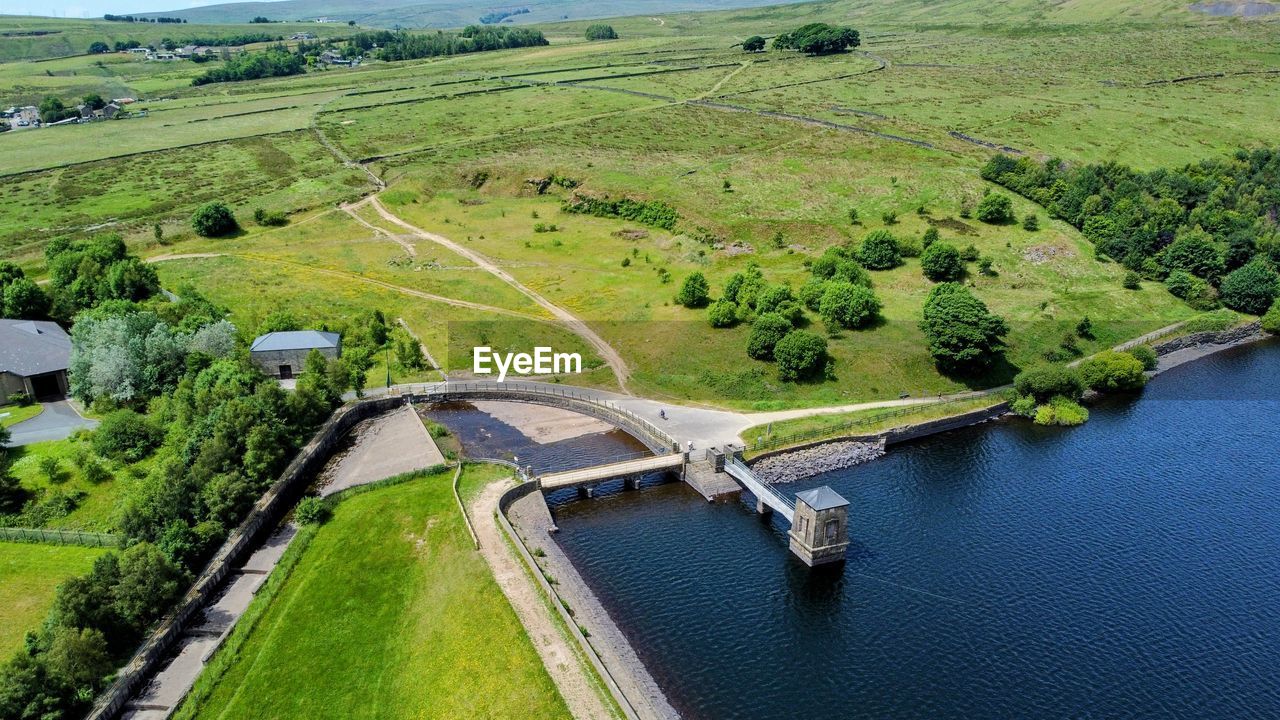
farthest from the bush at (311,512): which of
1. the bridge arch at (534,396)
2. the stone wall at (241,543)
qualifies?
the bridge arch at (534,396)

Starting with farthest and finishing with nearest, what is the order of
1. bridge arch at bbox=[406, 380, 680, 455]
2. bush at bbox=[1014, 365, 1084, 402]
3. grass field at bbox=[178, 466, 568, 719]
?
bush at bbox=[1014, 365, 1084, 402] < bridge arch at bbox=[406, 380, 680, 455] < grass field at bbox=[178, 466, 568, 719]

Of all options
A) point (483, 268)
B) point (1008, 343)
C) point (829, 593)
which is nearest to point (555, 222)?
point (483, 268)

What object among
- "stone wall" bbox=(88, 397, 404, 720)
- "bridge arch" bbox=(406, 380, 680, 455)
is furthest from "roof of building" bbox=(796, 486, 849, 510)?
"stone wall" bbox=(88, 397, 404, 720)

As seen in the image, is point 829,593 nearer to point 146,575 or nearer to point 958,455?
point 958,455

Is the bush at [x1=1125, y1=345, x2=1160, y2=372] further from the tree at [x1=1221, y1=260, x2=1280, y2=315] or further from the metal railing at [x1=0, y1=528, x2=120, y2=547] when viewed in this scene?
the metal railing at [x1=0, y1=528, x2=120, y2=547]

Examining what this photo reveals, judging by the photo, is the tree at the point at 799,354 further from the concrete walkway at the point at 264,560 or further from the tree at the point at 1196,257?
the tree at the point at 1196,257

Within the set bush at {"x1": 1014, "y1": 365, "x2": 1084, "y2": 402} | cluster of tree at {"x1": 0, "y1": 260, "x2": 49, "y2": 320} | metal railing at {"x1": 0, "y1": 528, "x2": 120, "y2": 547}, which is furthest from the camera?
cluster of tree at {"x1": 0, "y1": 260, "x2": 49, "y2": 320}

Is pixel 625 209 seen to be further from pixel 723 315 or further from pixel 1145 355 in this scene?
pixel 1145 355

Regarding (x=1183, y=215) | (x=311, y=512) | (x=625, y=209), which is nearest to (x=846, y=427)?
(x=311, y=512)
